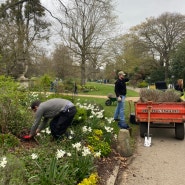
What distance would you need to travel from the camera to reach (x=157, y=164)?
599 centimetres

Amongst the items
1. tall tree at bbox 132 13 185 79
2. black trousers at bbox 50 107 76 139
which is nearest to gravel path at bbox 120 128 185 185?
black trousers at bbox 50 107 76 139

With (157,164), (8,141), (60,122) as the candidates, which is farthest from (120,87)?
(8,141)

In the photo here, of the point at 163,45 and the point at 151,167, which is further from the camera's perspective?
the point at 163,45

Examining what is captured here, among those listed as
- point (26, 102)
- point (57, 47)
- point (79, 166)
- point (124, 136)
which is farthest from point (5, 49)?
→ point (57, 47)

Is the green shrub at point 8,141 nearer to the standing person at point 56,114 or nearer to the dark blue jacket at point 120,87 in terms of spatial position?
the standing person at point 56,114

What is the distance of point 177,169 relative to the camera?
18.5ft

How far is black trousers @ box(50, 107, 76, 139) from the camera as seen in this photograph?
5.83m

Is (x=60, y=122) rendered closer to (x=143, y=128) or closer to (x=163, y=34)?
(x=143, y=128)

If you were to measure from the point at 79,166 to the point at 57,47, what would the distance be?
→ 1165 inches

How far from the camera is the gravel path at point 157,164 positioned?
510 cm

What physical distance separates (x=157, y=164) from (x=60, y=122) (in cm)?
232

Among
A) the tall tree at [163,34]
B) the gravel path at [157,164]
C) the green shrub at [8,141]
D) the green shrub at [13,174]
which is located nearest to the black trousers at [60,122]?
the green shrub at [8,141]

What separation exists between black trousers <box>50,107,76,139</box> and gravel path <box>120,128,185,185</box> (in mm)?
1587

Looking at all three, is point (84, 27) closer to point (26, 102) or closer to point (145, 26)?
point (145, 26)
